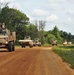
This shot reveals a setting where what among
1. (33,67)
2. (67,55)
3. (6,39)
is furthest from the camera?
(6,39)

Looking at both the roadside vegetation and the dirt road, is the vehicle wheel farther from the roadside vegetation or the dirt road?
the dirt road

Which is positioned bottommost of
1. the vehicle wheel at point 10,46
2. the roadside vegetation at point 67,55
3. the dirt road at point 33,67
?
the dirt road at point 33,67

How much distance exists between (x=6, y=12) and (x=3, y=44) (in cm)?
7267

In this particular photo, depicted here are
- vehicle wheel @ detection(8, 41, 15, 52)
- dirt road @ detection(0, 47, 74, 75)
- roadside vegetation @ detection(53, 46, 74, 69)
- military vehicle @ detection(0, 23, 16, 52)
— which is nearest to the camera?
dirt road @ detection(0, 47, 74, 75)

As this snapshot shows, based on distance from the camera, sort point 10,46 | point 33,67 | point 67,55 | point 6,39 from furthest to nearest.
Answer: point 10,46 → point 6,39 → point 67,55 → point 33,67

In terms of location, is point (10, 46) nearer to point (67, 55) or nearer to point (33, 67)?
point (67, 55)

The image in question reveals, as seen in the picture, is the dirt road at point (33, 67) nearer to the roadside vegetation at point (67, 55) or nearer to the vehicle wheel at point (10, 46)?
the roadside vegetation at point (67, 55)

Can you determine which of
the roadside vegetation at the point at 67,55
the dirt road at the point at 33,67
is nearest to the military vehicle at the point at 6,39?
the roadside vegetation at the point at 67,55

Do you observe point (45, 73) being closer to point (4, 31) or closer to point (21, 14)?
point (4, 31)

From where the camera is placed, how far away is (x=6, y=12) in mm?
112375

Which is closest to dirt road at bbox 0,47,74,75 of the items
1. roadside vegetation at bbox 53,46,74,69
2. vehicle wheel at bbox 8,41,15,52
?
roadside vegetation at bbox 53,46,74,69

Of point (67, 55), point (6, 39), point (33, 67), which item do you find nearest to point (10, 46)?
point (6, 39)

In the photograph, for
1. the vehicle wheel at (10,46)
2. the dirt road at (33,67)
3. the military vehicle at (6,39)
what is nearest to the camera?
the dirt road at (33,67)

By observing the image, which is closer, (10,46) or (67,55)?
(67,55)
